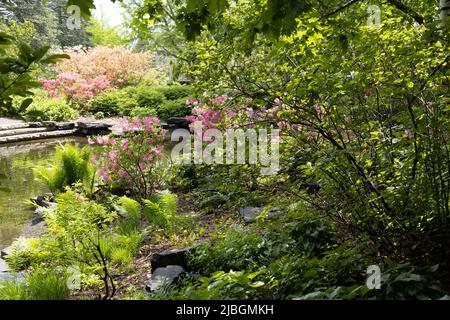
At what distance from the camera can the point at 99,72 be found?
19.3 meters

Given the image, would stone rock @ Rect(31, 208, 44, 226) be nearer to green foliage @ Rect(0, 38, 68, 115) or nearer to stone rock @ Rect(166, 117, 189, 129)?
green foliage @ Rect(0, 38, 68, 115)

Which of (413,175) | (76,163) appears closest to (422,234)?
(413,175)

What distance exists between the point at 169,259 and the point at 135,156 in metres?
2.65

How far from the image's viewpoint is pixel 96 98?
16922 millimetres

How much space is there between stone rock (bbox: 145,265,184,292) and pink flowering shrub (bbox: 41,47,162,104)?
48.0ft

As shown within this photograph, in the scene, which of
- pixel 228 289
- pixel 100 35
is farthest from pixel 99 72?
pixel 228 289

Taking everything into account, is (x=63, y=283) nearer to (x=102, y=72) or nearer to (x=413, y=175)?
(x=413, y=175)

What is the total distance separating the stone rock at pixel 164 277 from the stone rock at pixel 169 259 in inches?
5.8

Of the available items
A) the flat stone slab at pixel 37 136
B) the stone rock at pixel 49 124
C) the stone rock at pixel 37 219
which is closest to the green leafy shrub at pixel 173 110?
the flat stone slab at pixel 37 136

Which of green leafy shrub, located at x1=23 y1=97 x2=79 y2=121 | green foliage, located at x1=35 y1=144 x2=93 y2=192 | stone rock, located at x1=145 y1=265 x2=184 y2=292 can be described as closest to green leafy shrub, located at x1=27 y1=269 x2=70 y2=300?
stone rock, located at x1=145 y1=265 x2=184 y2=292

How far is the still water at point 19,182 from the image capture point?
5646 mm

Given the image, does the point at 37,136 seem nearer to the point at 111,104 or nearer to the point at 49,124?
the point at 49,124

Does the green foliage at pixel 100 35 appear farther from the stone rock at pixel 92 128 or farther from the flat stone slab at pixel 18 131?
the flat stone slab at pixel 18 131
